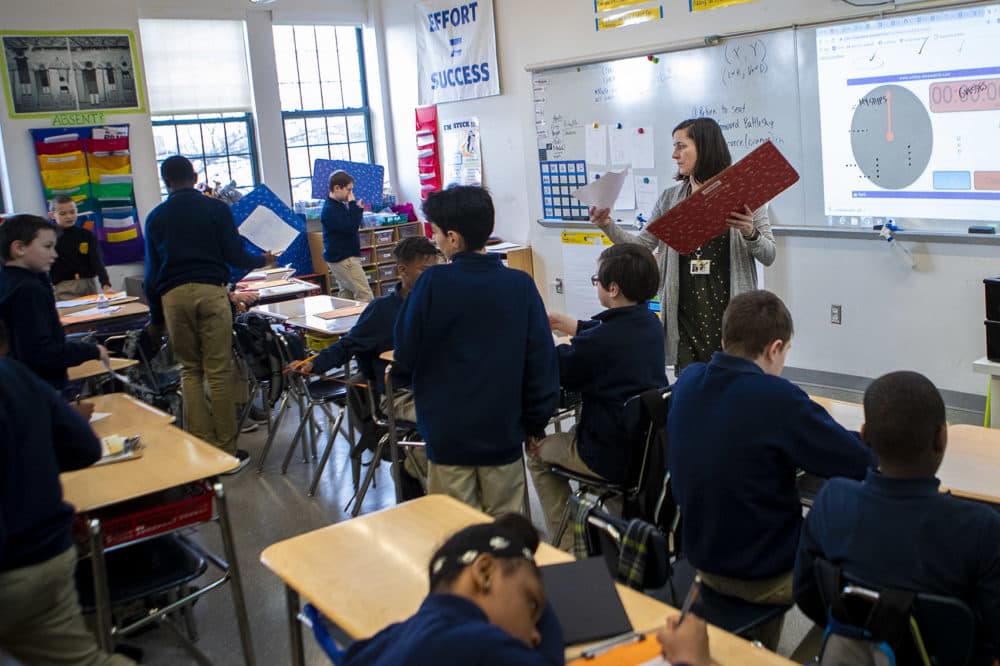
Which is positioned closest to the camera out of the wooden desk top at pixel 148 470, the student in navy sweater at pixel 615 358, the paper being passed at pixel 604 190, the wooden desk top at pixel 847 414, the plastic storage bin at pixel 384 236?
the wooden desk top at pixel 148 470

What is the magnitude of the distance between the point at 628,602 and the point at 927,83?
13.4 feet

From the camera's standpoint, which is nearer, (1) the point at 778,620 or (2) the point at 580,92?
(1) the point at 778,620

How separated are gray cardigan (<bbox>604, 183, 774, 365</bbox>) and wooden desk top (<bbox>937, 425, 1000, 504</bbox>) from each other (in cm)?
93

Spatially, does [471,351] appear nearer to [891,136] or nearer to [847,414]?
[847,414]

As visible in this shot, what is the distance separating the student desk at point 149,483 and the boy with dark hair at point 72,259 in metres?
4.23

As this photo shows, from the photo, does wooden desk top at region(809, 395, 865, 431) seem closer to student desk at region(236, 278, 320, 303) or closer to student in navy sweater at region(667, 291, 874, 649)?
student in navy sweater at region(667, 291, 874, 649)

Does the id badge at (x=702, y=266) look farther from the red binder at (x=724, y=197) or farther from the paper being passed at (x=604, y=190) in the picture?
the paper being passed at (x=604, y=190)

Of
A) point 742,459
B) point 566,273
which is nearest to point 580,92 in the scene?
point 566,273

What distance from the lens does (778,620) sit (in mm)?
2182

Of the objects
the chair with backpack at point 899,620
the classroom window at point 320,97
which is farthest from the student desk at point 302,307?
the classroom window at point 320,97

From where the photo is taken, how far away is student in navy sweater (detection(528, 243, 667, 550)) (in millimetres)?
2895

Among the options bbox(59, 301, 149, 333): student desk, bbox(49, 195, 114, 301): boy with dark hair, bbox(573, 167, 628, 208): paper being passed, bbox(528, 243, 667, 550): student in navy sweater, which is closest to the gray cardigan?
bbox(573, 167, 628, 208): paper being passed

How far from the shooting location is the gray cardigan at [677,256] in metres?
3.32

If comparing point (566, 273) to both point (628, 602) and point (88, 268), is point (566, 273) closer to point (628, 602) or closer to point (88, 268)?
point (88, 268)
